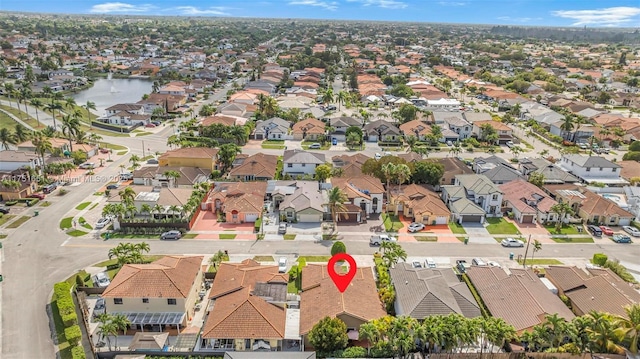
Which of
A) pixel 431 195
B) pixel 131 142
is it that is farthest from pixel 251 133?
pixel 431 195

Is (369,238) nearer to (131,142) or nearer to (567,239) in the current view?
(567,239)

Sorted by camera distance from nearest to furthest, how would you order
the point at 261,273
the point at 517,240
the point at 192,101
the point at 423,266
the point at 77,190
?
the point at 261,273 → the point at 423,266 → the point at 517,240 → the point at 77,190 → the point at 192,101

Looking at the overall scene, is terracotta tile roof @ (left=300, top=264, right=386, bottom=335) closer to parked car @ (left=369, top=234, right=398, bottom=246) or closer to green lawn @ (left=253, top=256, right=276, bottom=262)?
green lawn @ (left=253, top=256, right=276, bottom=262)

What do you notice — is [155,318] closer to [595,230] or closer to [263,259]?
[263,259]

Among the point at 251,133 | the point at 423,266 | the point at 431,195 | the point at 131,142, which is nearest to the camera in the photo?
the point at 423,266

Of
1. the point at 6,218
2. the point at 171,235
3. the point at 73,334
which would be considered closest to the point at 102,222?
the point at 171,235

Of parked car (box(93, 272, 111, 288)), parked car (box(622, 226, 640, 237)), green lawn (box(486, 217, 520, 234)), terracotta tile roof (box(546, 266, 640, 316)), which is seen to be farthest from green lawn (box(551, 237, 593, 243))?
parked car (box(93, 272, 111, 288))

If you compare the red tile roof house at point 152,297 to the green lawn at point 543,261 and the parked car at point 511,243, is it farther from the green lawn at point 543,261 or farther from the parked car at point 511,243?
the parked car at point 511,243
